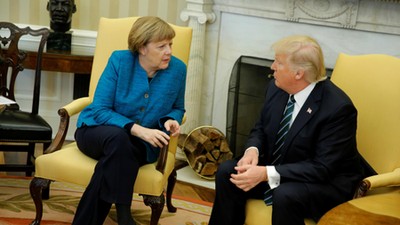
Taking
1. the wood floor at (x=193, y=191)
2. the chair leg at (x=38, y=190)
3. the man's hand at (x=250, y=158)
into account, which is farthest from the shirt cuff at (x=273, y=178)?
the wood floor at (x=193, y=191)

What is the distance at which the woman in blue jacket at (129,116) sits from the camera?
3033 mm

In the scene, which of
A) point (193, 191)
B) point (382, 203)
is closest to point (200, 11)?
point (193, 191)

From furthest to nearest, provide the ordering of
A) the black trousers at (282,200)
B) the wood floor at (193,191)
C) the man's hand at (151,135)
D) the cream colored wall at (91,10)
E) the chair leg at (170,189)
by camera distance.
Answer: the cream colored wall at (91,10)
the wood floor at (193,191)
the chair leg at (170,189)
the man's hand at (151,135)
the black trousers at (282,200)

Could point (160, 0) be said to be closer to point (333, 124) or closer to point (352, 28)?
point (352, 28)

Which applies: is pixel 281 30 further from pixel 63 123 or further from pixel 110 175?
pixel 110 175

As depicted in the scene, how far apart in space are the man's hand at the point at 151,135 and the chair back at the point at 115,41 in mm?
594

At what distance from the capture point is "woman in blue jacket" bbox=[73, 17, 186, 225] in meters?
3.03

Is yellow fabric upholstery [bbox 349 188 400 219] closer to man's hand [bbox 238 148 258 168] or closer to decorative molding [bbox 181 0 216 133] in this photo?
man's hand [bbox 238 148 258 168]

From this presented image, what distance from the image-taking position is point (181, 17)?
4535 millimetres

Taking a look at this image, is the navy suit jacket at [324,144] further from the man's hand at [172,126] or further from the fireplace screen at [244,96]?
the fireplace screen at [244,96]

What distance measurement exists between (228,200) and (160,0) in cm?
236

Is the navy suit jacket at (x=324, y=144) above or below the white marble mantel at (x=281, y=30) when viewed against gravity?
below

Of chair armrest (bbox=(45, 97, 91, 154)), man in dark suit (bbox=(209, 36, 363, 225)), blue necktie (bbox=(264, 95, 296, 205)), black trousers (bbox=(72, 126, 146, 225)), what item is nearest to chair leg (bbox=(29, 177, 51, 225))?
chair armrest (bbox=(45, 97, 91, 154))

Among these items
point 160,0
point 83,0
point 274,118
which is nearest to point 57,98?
point 83,0
